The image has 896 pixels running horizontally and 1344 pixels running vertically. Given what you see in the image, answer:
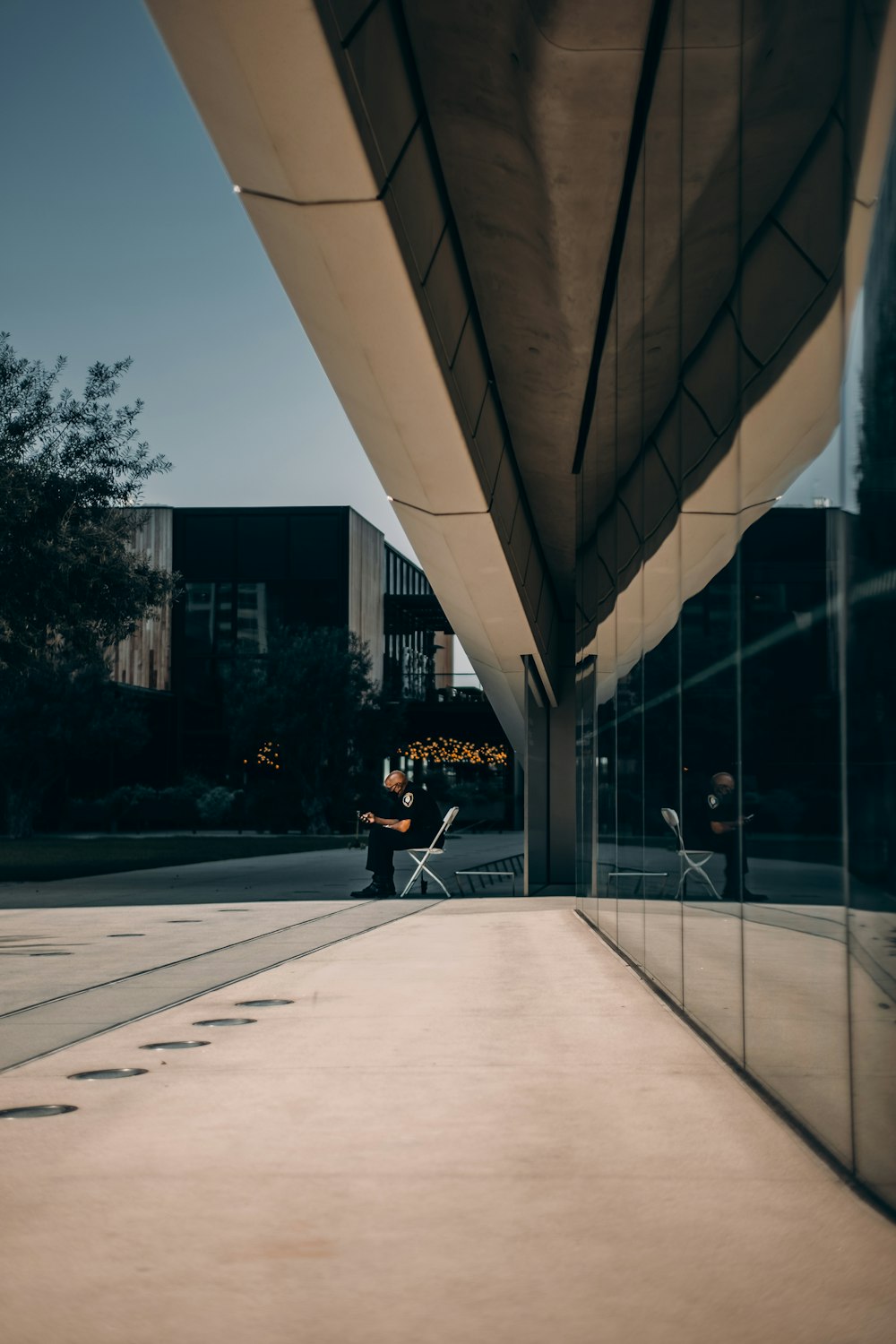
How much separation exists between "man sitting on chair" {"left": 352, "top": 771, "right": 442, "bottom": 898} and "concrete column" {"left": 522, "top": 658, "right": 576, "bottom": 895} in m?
2.92

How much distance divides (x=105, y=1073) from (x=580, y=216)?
220 inches

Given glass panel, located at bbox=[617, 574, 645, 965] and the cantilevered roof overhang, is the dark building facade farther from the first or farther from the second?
glass panel, located at bbox=[617, 574, 645, 965]

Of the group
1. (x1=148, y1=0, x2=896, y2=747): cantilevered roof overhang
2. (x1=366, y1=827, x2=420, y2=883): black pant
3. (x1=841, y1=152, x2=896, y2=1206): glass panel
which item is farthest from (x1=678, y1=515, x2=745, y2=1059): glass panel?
(x1=366, y1=827, x2=420, y2=883): black pant

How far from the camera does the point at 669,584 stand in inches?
295

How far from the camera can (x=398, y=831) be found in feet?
55.8

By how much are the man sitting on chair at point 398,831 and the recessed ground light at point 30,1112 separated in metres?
11.9

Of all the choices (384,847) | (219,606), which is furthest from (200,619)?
(384,847)

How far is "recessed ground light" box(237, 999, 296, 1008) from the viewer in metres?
7.05

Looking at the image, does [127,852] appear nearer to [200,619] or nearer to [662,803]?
[200,619]

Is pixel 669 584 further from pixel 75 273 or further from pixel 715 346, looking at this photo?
pixel 75 273

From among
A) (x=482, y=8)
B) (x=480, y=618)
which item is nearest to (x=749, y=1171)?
(x=482, y=8)

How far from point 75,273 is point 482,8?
6.30 m

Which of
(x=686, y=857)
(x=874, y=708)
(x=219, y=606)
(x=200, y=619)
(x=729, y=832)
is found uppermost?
(x=219, y=606)

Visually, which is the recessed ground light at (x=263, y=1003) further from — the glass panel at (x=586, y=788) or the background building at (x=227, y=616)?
the background building at (x=227, y=616)
